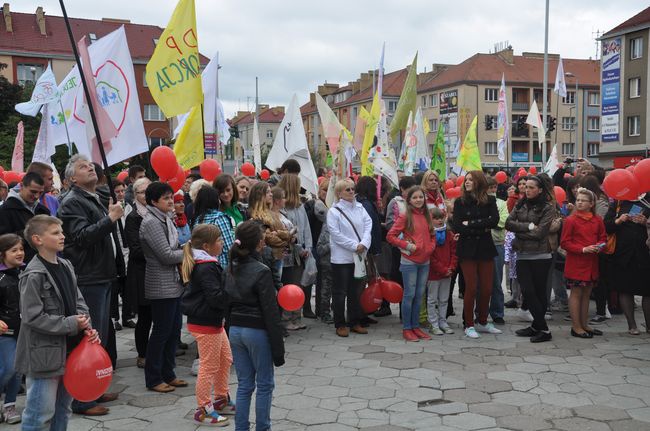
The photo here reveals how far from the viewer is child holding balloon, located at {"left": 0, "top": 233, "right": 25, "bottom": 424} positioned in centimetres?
487

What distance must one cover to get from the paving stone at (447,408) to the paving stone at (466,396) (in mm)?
121

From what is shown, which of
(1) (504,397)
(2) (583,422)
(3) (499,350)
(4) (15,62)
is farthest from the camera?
(4) (15,62)

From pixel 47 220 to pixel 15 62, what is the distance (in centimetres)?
6617

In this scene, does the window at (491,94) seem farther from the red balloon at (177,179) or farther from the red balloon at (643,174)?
the red balloon at (177,179)

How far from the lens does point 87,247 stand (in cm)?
529

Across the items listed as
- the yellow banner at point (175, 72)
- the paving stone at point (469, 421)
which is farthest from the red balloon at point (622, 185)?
the yellow banner at point (175, 72)

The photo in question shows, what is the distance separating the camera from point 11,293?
4922 mm

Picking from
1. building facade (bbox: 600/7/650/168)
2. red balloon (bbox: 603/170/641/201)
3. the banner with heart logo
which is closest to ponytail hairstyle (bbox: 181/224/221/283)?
the banner with heart logo

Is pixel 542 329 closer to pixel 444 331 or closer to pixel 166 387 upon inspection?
pixel 444 331

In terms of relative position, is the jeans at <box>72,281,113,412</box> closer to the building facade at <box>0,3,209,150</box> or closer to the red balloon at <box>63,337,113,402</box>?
the red balloon at <box>63,337,113,402</box>

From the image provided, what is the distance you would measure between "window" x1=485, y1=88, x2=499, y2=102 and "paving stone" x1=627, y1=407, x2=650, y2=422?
75.7 metres

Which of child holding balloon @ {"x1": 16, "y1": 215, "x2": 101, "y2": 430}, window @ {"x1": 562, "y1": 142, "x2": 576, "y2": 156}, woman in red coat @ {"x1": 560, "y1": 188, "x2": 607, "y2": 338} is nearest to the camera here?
child holding balloon @ {"x1": 16, "y1": 215, "x2": 101, "y2": 430}

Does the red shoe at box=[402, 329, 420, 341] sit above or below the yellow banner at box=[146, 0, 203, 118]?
below

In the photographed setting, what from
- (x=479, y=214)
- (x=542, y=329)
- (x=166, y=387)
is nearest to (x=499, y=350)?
(x=542, y=329)
